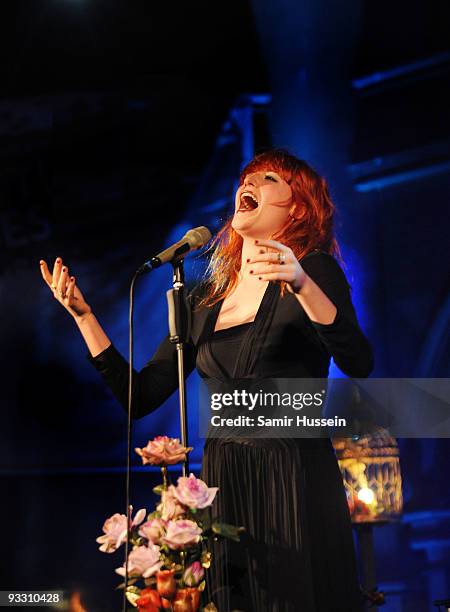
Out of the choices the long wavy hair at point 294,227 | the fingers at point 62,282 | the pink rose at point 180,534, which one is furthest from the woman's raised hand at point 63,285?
the pink rose at point 180,534

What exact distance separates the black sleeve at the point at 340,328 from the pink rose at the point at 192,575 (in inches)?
27.5

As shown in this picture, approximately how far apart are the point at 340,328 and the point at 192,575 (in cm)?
75

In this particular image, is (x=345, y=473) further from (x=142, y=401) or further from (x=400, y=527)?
(x=142, y=401)

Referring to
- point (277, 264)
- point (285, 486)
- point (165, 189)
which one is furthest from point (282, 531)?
point (165, 189)

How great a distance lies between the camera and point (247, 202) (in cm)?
278

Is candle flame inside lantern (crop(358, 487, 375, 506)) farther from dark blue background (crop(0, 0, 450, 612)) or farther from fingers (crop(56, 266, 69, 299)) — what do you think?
fingers (crop(56, 266, 69, 299))

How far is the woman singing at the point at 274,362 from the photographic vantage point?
2139 mm

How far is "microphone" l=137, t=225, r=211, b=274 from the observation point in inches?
82.1

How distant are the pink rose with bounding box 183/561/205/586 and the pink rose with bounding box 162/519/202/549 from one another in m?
0.07

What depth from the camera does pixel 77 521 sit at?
305 centimetres

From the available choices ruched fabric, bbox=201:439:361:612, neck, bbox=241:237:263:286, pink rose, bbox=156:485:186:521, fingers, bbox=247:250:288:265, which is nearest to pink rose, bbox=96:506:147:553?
pink rose, bbox=156:485:186:521

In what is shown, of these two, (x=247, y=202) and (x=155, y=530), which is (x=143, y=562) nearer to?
(x=155, y=530)

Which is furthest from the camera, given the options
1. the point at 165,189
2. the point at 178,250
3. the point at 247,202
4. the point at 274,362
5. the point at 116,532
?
the point at 165,189

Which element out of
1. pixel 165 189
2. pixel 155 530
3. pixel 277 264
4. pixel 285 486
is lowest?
pixel 155 530
